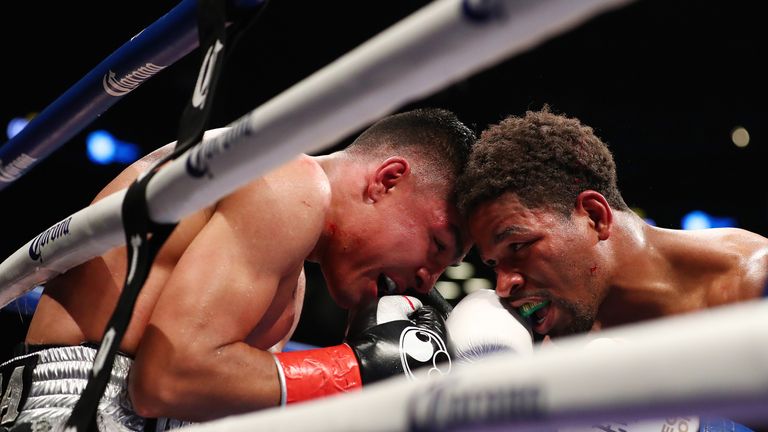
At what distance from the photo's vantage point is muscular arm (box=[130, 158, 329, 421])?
1.39 meters

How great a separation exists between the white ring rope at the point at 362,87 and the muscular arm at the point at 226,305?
37 cm

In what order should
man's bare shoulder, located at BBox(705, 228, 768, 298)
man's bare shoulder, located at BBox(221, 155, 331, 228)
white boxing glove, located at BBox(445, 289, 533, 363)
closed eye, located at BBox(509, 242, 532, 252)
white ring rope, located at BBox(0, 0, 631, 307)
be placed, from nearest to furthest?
1. white ring rope, located at BBox(0, 0, 631, 307)
2. man's bare shoulder, located at BBox(221, 155, 331, 228)
3. white boxing glove, located at BBox(445, 289, 533, 363)
4. man's bare shoulder, located at BBox(705, 228, 768, 298)
5. closed eye, located at BBox(509, 242, 532, 252)

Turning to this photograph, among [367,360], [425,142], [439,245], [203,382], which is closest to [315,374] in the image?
[367,360]

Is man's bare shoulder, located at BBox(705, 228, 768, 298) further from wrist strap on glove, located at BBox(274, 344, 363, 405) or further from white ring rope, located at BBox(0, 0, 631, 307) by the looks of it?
white ring rope, located at BBox(0, 0, 631, 307)

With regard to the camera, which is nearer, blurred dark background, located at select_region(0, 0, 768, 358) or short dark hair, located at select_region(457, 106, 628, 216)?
short dark hair, located at select_region(457, 106, 628, 216)

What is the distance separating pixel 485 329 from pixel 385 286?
1.36ft

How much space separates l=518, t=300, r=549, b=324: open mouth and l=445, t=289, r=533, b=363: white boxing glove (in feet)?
0.21

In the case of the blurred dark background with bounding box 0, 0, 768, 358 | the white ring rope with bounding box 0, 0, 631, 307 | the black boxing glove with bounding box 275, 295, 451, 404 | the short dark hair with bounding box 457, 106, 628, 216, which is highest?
the blurred dark background with bounding box 0, 0, 768, 358

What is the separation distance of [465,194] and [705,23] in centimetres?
395

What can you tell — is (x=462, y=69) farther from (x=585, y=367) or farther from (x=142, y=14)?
(x=142, y=14)

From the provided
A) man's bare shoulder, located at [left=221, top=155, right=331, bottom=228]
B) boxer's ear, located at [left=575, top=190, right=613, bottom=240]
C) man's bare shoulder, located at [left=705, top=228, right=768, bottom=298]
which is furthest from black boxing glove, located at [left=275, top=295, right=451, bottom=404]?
man's bare shoulder, located at [left=705, top=228, right=768, bottom=298]

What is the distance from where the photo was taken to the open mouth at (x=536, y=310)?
2.00 m

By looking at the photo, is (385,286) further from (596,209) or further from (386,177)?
(596,209)

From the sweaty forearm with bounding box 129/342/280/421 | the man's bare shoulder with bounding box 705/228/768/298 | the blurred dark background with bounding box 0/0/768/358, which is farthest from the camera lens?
the blurred dark background with bounding box 0/0/768/358
